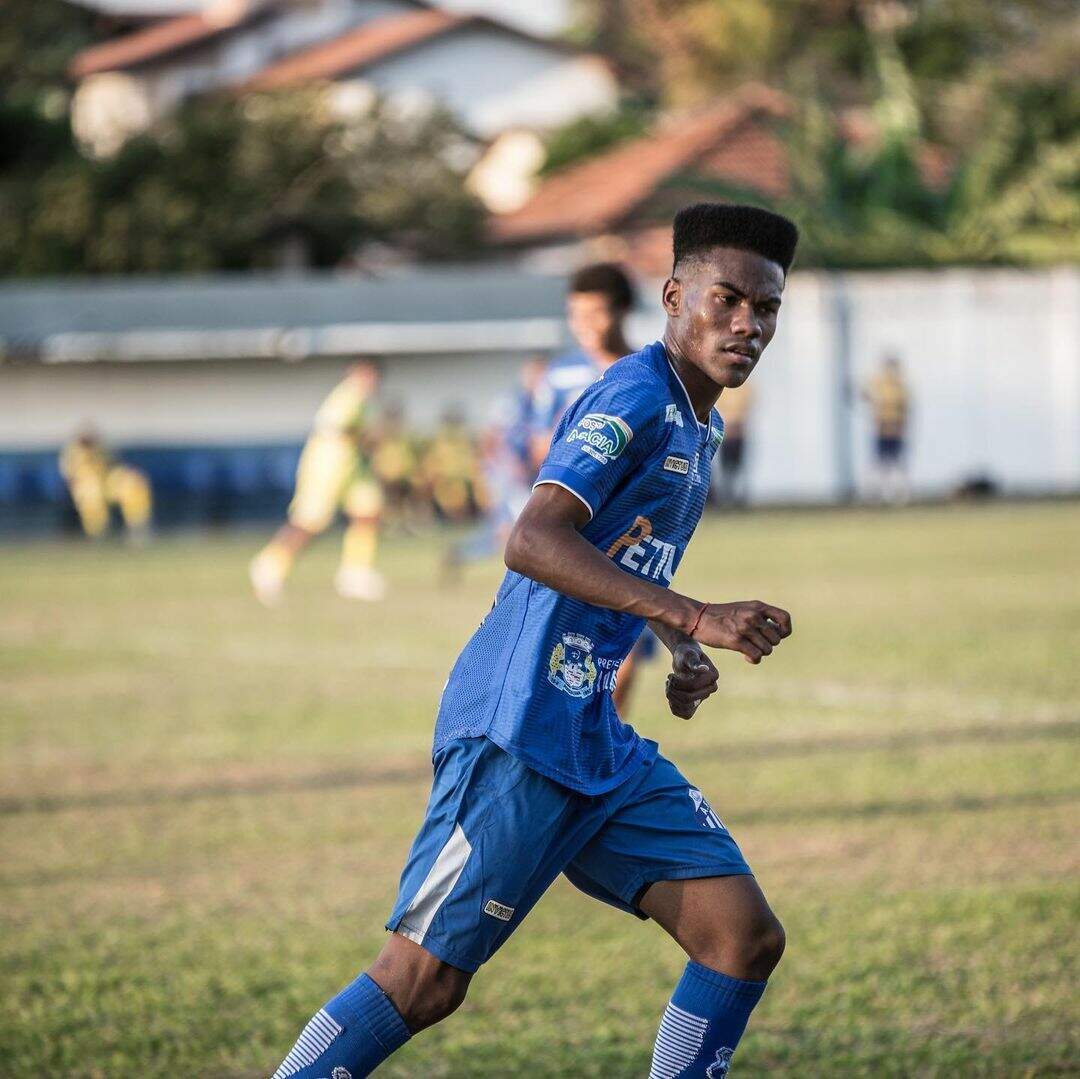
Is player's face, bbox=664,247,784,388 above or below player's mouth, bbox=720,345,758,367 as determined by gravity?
above

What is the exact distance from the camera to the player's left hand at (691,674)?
3.67m

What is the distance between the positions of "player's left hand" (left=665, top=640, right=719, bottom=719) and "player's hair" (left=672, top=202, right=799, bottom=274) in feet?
2.70

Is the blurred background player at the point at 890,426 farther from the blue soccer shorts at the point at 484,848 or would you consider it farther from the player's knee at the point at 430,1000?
the player's knee at the point at 430,1000

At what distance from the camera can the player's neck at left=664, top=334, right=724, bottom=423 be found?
3945 mm

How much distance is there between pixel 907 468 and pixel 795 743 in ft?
81.7

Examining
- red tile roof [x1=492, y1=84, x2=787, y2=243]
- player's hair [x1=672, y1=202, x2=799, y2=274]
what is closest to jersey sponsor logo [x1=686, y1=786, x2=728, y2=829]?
player's hair [x1=672, y1=202, x2=799, y2=274]

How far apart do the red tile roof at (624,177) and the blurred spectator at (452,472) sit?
14.7 m

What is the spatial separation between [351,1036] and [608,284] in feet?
17.0

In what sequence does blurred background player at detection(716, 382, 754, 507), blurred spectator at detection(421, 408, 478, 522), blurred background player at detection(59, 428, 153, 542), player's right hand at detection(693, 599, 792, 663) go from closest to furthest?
player's right hand at detection(693, 599, 792, 663), blurred background player at detection(59, 428, 153, 542), blurred background player at detection(716, 382, 754, 507), blurred spectator at detection(421, 408, 478, 522)

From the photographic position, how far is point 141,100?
6556 cm

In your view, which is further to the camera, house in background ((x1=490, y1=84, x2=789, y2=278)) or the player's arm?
house in background ((x1=490, y1=84, x2=789, y2=278))

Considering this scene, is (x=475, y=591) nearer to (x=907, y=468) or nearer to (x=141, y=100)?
(x=907, y=468)

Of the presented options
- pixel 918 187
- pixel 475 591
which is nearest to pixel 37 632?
pixel 475 591

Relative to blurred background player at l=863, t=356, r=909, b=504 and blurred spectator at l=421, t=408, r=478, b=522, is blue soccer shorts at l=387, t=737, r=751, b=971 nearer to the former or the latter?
blurred background player at l=863, t=356, r=909, b=504
